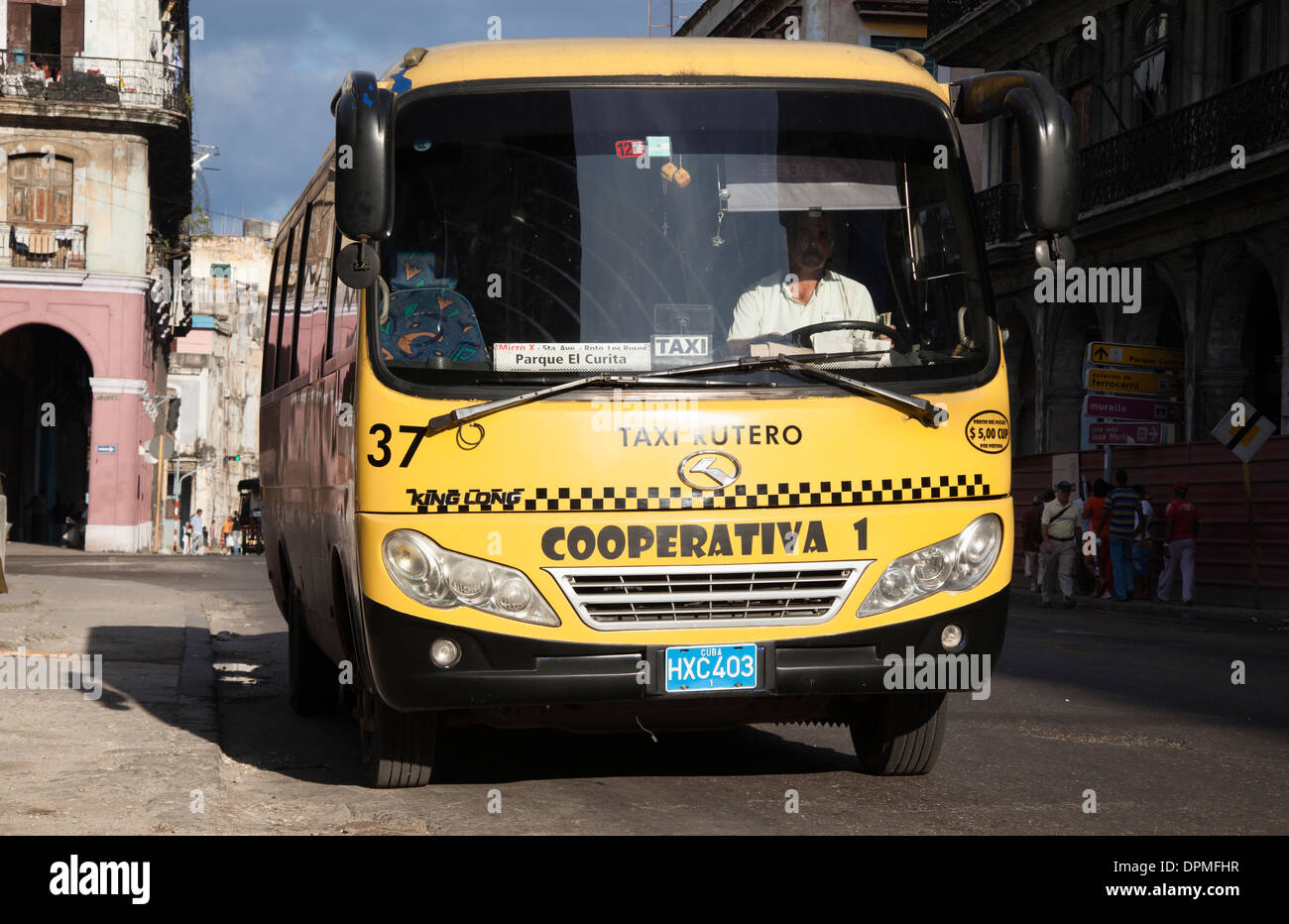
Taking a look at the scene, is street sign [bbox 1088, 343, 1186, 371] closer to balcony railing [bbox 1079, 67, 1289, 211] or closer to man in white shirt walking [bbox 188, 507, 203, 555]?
balcony railing [bbox 1079, 67, 1289, 211]

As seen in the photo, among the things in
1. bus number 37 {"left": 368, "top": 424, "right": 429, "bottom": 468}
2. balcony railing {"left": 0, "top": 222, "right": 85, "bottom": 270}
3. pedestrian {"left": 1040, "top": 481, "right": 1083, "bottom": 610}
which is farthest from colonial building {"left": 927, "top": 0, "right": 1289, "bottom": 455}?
balcony railing {"left": 0, "top": 222, "right": 85, "bottom": 270}

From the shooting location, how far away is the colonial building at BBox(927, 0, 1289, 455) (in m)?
26.5

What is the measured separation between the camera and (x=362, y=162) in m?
6.40

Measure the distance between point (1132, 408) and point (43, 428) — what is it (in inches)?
1343

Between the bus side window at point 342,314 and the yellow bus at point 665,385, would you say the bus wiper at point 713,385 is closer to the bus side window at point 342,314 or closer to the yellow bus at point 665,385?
the yellow bus at point 665,385

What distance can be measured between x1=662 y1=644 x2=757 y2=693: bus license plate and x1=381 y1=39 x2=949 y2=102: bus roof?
2240 millimetres

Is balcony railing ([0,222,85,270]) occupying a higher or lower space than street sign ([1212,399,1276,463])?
higher

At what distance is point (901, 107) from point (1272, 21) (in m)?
21.9

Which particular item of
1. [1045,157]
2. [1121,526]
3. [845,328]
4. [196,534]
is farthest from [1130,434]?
[196,534]

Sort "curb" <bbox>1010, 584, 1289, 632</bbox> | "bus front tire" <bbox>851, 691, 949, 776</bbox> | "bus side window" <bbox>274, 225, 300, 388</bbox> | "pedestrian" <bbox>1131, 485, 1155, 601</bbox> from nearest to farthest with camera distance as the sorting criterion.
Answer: "bus front tire" <bbox>851, 691, 949, 776</bbox>
"bus side window" <bbox>274, 225, 300, 388</bbox>
"curb" <bbox>1010, 584, 1289, 632</bbox>
"pedestrian" <bbox>1131, 485, 1155, 601</bbox>

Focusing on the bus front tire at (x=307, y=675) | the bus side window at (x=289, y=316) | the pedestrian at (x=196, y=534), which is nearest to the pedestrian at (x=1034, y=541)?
the bus side window at (x=289, y=316)

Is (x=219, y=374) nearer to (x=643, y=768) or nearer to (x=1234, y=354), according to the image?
(x=1234, y=354)

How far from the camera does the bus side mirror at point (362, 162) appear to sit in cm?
638
